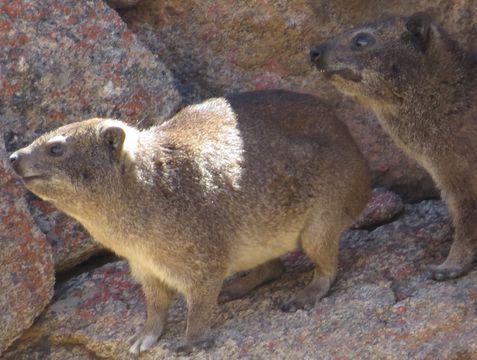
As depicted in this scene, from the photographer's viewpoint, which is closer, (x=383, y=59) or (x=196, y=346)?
(x=196, y=346)

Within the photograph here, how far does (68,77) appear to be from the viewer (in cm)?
848

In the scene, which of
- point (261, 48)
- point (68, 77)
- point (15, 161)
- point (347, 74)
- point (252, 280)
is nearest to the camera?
point (15, 161)

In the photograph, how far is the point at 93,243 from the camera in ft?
27.7

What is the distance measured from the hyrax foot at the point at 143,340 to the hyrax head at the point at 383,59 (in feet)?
7.26

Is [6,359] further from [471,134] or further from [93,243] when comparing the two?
[471,134]

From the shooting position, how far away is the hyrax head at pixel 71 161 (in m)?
7.30

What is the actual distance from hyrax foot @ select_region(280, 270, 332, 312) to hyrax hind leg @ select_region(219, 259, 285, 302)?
41cm

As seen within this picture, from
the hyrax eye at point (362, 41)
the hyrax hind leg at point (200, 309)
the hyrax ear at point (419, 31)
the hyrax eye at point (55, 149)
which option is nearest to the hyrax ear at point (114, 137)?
the hyrax eye at point (55, 149)

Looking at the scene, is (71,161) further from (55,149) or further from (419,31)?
(419,31)

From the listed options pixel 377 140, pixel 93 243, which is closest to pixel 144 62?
pixel 93 243

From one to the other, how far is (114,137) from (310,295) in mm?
1782

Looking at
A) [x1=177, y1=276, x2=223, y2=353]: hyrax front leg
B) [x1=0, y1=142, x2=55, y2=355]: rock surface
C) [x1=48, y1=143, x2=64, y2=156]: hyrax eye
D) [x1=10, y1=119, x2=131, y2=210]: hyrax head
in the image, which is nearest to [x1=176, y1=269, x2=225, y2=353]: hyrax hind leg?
[x1=177, y1=276, x2=223, y2=353]: hyrax front leg

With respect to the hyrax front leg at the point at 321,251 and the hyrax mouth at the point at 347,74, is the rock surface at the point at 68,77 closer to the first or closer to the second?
the hyrax mouth at the point at 347,74

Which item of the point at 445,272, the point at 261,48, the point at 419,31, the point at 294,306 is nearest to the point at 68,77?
the point at 261,48
